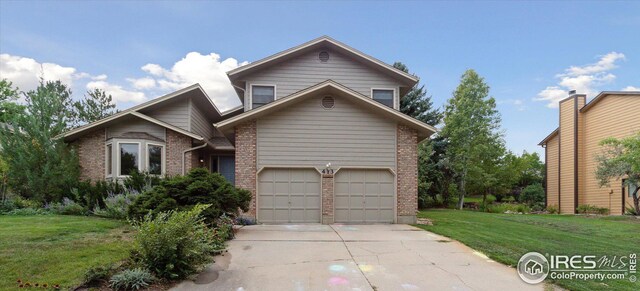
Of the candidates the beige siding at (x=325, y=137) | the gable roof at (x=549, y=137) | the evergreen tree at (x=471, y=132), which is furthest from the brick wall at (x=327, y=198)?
the gable roof at (x=549, y=137)

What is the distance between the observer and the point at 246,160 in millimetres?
12469

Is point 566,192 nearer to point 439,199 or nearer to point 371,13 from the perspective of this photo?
point 439,199

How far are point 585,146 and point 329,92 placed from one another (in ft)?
63.2

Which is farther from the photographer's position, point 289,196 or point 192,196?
point 289,196

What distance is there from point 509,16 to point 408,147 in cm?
785

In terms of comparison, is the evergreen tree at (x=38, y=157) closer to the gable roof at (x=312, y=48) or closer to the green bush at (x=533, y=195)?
the gable roof at (x=312, y=48)

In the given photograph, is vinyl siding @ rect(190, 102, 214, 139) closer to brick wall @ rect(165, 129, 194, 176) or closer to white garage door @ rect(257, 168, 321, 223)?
brick wall @ rect(165, 129, 194, 176)

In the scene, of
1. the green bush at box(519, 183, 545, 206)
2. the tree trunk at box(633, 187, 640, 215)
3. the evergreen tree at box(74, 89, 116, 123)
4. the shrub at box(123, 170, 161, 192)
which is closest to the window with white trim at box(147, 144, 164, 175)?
the shrub at box(123, 170, 161, 192)

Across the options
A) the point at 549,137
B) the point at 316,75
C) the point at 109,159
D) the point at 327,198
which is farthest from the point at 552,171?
the point at 109,159

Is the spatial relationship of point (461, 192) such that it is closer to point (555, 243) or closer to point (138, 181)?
point (555, 243)

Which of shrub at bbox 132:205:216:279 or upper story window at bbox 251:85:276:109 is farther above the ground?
upper story window at bbox 251:85:276:109

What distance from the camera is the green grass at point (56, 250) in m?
5.05

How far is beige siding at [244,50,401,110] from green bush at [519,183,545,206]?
18.9m

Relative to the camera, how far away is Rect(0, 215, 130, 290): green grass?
5047 mm
